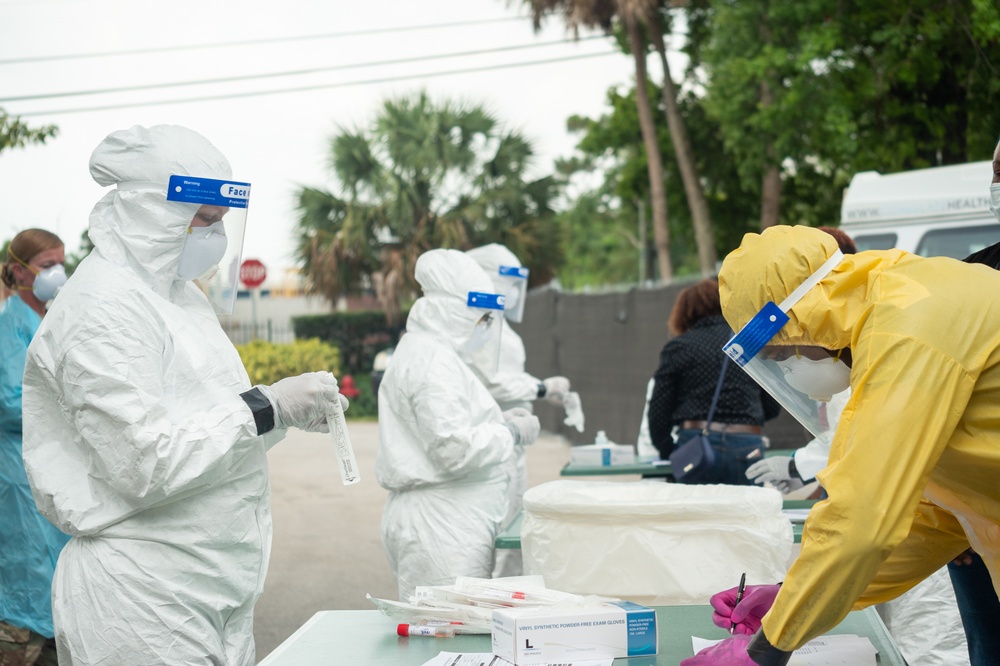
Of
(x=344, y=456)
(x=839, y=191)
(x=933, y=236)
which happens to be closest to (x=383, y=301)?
(x=839, y=191)

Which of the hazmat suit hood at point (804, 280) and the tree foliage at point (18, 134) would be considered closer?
the hazmat suit hood at point (804, 280)

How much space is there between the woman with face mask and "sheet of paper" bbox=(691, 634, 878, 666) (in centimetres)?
262

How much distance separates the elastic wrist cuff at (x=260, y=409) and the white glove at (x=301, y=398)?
11 mm

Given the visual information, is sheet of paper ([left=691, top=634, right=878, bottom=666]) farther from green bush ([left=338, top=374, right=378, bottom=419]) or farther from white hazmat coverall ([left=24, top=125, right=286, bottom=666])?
green bush ([left=338, top=374, right=378, bottom=419])

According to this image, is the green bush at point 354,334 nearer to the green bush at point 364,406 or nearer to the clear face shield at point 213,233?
the green bush at point 364,406

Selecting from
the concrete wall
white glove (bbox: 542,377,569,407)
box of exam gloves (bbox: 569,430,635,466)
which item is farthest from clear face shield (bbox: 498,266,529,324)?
the concrete wall

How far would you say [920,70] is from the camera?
1195cm

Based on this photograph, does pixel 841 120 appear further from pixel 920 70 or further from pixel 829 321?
pixel 829 321

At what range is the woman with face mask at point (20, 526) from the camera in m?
3.72

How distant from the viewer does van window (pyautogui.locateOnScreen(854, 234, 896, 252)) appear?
Answer: 277 inches

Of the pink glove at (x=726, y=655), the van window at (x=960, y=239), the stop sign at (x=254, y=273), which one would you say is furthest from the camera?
the stop sign at (x=254, y=273)

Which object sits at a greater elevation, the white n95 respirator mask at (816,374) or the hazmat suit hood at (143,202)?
the hazmat suit hood at (143,202)

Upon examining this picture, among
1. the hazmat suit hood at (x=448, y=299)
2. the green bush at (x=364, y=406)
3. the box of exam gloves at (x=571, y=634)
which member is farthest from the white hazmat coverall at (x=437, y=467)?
the green bush at (x=364, y=406)

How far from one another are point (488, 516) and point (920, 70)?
10.2m
